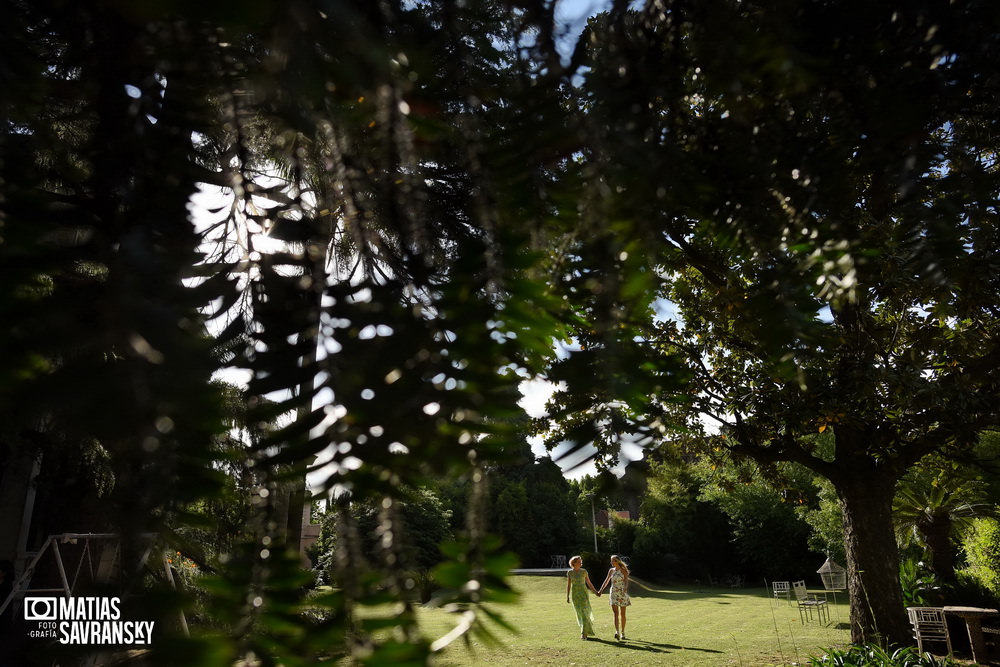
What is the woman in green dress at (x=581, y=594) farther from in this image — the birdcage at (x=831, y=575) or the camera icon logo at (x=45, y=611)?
the camera icon logo at (x=45, y=611)

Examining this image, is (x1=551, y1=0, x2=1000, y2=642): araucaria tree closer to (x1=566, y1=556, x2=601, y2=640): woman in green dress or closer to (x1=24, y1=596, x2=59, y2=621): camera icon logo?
(x1=24, y1=596, x2=59, y2=621): camera icon logo

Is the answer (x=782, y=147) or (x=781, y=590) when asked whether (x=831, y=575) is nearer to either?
(x=781, y=590)

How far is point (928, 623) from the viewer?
842 centimetres

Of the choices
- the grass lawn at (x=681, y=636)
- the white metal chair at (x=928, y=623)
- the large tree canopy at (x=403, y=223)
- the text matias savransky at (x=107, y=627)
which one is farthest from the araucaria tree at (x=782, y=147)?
the white metal chair at (x=928, y=623)

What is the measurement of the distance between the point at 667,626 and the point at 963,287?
41.3 feet

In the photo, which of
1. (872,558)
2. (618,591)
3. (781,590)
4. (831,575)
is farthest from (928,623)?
(781,590)

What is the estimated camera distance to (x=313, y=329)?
1.77 ft

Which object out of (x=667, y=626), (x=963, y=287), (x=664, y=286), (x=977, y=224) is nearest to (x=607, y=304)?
(x=664, y=286)

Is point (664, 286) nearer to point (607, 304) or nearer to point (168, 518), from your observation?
point (607, 304)

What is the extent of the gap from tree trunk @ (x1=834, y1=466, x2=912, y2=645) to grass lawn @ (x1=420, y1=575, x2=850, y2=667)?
1.31 metres

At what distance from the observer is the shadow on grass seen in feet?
30.6

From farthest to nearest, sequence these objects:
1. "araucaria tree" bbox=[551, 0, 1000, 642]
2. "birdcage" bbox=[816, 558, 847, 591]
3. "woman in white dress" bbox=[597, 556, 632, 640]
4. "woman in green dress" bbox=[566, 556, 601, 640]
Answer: "birdcage" bbox=[816, 558, 847, 591], "woman in white dress" bbox=[597, 556, 632, 640], "woman in green dress" bbox=[566, 556, 601, 640], "araucaria tree" bbox=[551, 0, 1000, 642]

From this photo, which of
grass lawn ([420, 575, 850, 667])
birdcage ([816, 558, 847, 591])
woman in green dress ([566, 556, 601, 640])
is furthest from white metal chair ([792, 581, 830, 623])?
woman in green dress ([566, 556, 601, 640])

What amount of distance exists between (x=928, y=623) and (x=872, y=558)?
2.34m
